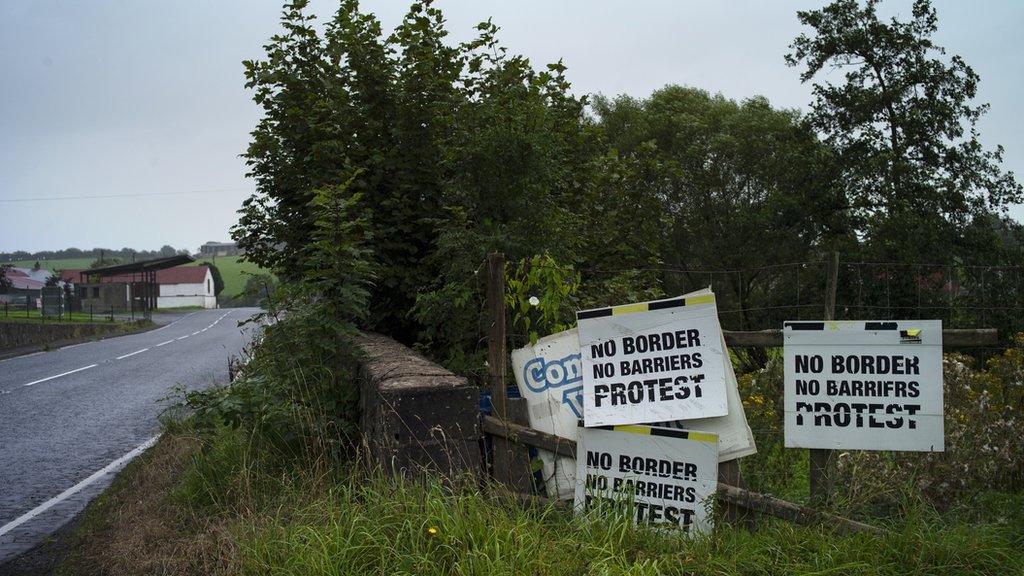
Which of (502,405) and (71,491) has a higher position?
(502,405)

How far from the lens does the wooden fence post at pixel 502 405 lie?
5.16 metres

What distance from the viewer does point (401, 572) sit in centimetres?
396

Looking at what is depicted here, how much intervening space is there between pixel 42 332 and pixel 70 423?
2940cm

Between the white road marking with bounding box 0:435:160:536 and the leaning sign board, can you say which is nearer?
the leaning sign board

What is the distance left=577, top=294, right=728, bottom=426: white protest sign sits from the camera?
4.91m

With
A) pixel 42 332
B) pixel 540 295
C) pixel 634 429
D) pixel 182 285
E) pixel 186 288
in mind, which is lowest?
pixel 42 332

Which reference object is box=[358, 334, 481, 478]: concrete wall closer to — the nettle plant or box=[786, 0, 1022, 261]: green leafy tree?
the nettle plant

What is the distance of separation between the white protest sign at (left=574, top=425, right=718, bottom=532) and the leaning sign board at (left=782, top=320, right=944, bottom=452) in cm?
54

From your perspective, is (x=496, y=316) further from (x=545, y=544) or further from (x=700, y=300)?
(x=545, y=544)

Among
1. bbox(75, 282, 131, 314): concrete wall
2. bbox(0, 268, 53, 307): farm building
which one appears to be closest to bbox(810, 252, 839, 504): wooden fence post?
bbox(0, 268, 53, 307): farm building

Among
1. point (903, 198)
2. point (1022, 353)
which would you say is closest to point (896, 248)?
point (903, 198)

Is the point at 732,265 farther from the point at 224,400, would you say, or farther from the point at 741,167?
the point at 224,400

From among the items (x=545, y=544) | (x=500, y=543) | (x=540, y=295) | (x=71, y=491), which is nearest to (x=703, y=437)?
(x=545, y=544)

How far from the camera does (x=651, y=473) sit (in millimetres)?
4824
